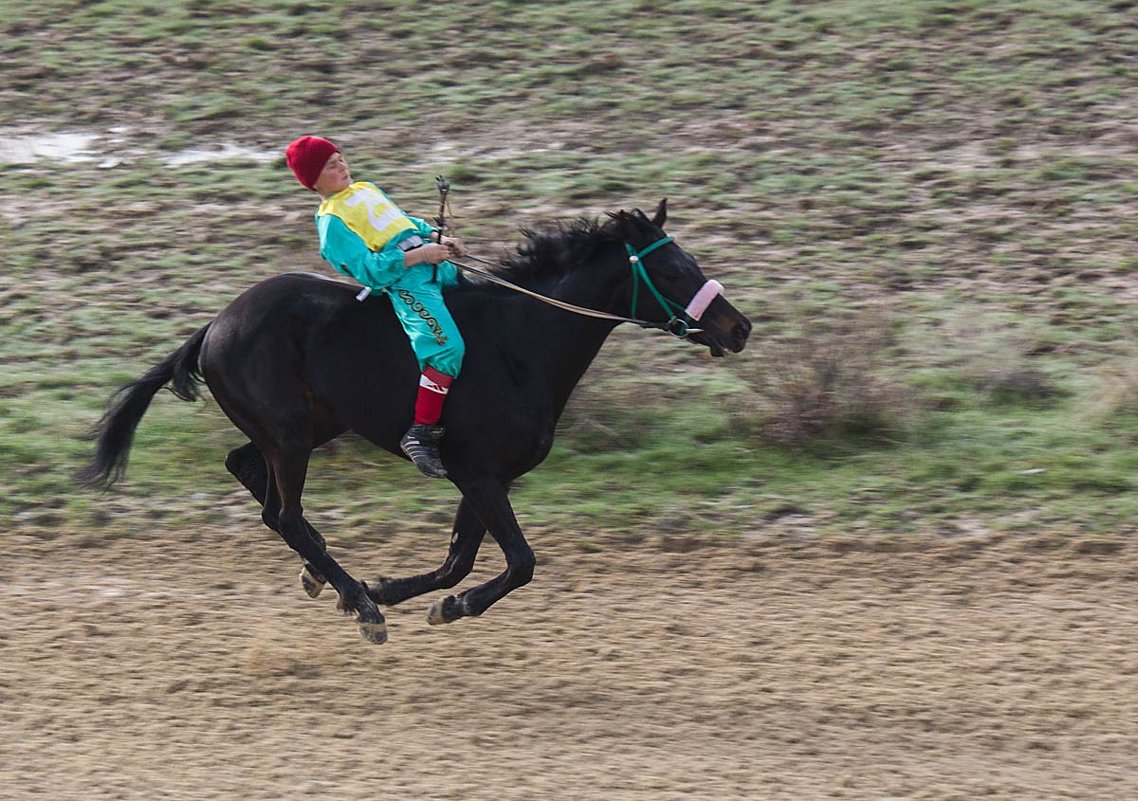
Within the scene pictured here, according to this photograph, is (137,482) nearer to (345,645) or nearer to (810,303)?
(345,645)

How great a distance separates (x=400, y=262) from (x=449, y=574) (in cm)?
146

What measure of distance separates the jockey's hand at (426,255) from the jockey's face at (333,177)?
1.58 feet

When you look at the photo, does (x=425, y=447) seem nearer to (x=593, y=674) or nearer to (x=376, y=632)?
(x=376, y=632)

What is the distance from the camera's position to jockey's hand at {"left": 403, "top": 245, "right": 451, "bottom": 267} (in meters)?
6.32

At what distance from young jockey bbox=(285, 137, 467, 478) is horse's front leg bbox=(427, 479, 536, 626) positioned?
0.20 meters

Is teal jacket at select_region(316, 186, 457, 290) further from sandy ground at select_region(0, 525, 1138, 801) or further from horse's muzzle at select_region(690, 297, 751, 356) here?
sandy ground at select_region(0, 525, 1138, 801)

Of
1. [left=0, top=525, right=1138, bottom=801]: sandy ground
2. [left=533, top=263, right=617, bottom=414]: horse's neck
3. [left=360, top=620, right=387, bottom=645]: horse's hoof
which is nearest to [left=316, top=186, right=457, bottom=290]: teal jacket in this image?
[left=533, top=263, right=617, bottom=414]: horse's neck

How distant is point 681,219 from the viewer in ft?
40.5

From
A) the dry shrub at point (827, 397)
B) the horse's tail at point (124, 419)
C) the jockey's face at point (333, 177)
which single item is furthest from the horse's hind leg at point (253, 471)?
the dry shrub at point (827, 397)

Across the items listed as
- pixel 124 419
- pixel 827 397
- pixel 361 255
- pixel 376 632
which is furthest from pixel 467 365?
pixel 827 397

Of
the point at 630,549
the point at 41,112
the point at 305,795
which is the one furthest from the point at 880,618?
the point at 41,112

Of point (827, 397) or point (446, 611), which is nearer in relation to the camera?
point (446, 611)

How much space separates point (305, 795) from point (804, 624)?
107 inches

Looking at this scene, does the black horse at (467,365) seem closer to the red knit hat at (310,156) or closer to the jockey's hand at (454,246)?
the jockey's hand at (454,246)
